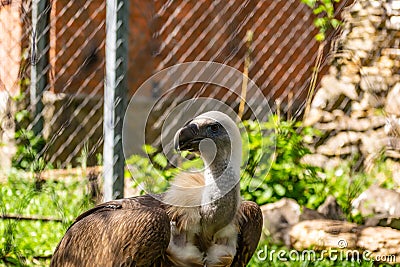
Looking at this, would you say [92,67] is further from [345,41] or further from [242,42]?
[345,41]

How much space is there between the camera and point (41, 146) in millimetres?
6074

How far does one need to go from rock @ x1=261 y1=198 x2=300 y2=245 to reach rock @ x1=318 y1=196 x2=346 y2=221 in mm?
245

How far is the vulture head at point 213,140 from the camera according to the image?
3.33 m

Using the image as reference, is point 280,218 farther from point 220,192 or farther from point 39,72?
point 39,72

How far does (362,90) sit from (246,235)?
3407mm

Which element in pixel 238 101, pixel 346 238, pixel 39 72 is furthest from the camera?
pixel 238 101

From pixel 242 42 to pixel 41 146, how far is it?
2114 mm

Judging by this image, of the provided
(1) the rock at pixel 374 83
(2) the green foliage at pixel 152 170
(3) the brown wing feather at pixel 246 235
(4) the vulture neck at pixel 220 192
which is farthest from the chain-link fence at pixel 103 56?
(4) the vulture neck at pixel 220 192

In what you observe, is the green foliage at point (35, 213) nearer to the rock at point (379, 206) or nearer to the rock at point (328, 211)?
the rock at point (328, 211)

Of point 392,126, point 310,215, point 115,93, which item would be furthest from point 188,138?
point 392,126

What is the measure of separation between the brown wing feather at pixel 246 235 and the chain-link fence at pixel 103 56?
2197mm

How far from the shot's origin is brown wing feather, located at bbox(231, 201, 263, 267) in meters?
3.64

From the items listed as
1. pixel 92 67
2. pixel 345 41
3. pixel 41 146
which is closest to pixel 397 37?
pixel 345 41

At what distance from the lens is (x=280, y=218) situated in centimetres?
539
